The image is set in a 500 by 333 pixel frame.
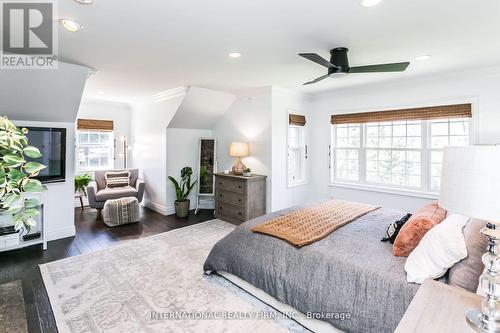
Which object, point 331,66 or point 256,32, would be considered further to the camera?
point 331,66

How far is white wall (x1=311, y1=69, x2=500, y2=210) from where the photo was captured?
3.47 metres

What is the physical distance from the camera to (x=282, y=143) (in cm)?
473

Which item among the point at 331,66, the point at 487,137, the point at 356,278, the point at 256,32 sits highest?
the point at 256,32

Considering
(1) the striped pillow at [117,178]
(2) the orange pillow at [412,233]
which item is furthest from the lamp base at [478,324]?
(1) the striped pillow at [117,178]

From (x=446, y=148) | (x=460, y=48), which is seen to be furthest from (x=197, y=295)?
(x=460, y=48)

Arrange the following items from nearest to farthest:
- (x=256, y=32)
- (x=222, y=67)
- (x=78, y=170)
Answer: (x=256, y=32) < (x=222, y=67) < (x=78, y=170)

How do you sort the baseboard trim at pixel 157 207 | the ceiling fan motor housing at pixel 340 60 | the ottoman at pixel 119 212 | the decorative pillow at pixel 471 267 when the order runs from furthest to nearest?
the baseboard trim at pixel 157 207 → the ottoman at pixel 119 212 → the ceiling fan motor housing at pixel 340 60 → the decorative pillow at pixel 471 267

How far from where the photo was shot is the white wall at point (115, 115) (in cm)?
590

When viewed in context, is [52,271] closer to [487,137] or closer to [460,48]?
[460,48]

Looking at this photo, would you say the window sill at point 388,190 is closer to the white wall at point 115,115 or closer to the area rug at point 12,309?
the area rug at point 12,309

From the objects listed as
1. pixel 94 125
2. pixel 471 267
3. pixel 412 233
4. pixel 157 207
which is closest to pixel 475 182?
pixel 471 267

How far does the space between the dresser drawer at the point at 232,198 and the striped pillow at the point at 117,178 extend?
7.07 feet

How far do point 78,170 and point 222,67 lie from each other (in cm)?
448

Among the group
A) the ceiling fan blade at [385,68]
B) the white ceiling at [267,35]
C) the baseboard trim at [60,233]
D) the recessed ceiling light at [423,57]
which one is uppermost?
the recessed ceiling light at [423,57]
